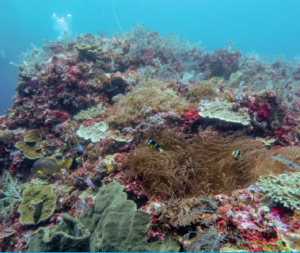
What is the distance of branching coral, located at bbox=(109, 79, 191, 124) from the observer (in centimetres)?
439

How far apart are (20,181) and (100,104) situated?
381 cm

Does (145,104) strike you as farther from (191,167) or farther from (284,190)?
(284,190)

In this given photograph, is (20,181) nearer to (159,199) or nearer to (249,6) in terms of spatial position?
(159,199)

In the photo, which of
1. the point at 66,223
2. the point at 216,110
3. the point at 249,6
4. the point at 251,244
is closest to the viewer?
the point at 251,244

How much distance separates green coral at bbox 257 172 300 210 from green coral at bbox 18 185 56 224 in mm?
4180

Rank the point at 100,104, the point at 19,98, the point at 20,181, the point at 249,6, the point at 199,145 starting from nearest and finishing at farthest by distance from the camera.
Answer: the point at 199,145 → the point at 20,181 → the point at 100,104 → the point at 19,98 → the point at 249,6

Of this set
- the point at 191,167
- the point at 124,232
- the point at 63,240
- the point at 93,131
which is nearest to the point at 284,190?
the point at 191,167

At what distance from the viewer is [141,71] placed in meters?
7.32

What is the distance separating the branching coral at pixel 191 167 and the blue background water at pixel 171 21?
65.1 meters

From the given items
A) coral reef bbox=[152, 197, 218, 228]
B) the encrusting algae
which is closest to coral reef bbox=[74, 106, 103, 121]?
the encrusting algae

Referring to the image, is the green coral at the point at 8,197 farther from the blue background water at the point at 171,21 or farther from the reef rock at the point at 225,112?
the blue background water at the point at 171,21

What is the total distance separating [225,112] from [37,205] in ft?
16.5

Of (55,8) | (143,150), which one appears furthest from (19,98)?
(55,8)

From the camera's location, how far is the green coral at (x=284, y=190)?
1.81 m
